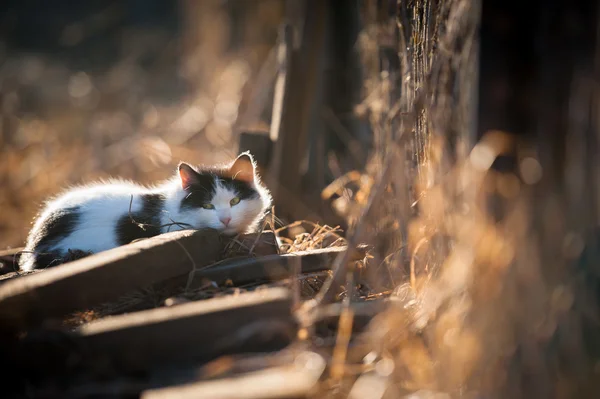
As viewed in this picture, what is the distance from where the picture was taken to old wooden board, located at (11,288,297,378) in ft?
8.25

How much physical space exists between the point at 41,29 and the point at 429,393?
17.8m

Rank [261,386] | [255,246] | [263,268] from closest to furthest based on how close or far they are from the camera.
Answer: [261,386] < [263,268] < [255,246]

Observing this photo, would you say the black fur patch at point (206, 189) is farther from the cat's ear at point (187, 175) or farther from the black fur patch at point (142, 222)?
the black fur patch at point (142, 222)

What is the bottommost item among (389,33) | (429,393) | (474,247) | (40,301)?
(429,393)

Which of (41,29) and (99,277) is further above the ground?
(41,29)

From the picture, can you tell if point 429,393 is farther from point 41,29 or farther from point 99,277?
point 41,29

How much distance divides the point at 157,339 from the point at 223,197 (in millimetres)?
1670

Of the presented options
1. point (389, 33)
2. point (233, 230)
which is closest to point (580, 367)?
point (233, 230)

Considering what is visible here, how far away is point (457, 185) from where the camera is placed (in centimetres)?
261

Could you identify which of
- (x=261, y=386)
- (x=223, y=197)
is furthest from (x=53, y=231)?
(x=261, y=386)

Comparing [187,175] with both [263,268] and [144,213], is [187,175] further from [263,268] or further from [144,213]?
[263,268]

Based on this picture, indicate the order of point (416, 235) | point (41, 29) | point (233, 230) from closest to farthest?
point (416, 235) < point (233, 230) < point (41, 29)

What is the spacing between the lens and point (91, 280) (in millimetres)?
2861

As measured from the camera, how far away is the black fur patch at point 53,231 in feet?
12.6
